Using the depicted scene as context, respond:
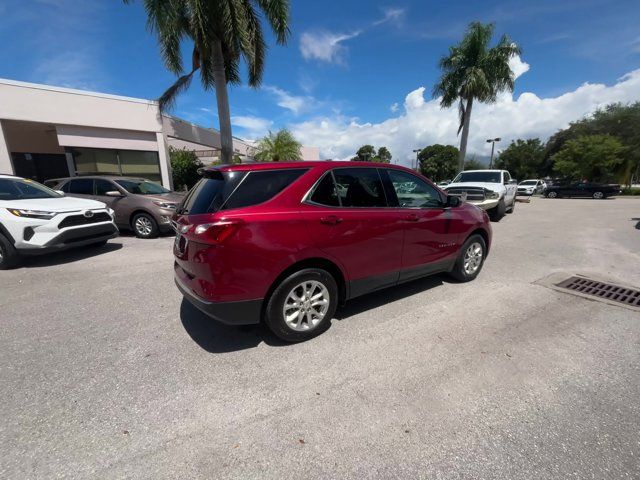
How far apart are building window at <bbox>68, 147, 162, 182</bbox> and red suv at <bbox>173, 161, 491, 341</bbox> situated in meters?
13.9

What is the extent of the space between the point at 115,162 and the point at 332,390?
628 inches

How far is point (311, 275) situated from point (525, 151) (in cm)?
6210

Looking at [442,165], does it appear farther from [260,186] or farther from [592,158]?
[260,186]

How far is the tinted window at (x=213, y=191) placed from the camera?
2523 millimetres

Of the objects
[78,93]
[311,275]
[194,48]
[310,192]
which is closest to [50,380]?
[311,275]

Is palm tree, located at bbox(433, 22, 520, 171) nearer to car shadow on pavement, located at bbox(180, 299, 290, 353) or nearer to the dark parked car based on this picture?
the dark parked car

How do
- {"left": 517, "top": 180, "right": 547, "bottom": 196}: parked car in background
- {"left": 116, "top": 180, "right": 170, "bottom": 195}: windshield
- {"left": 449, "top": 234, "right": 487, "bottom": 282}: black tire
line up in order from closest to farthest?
{"left": 449, "top": 234, "right": 487, "bottom": 282}: black tire, {"left": 116, "top": 180, "right": 170, "bottom": 195}: windshield, {"left": 517, "top": 180, "right": 547, "bottom": 196}: parked car in background

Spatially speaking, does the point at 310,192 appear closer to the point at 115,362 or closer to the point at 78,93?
the point at 115,362

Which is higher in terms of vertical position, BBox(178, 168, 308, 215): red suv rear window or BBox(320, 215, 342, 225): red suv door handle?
BBox(178, 168, 308, 215): red suv rear window

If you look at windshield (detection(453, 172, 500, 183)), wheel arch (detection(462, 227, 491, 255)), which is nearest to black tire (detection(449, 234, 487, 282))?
wheel arch (detection(462, 227, 491, 255))

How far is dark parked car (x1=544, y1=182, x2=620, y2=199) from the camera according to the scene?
23094 mm

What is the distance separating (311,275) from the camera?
2.77 metres

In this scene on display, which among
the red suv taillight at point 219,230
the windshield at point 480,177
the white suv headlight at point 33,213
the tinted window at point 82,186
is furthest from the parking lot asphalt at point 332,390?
the windshield at point 480,177

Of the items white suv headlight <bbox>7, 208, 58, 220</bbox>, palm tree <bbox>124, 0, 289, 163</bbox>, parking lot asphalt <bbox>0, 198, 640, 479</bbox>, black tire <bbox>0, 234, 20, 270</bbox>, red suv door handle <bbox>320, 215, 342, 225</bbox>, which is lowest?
parking lot asphalt <bbox>0, 198, 640, 479</bbox>
